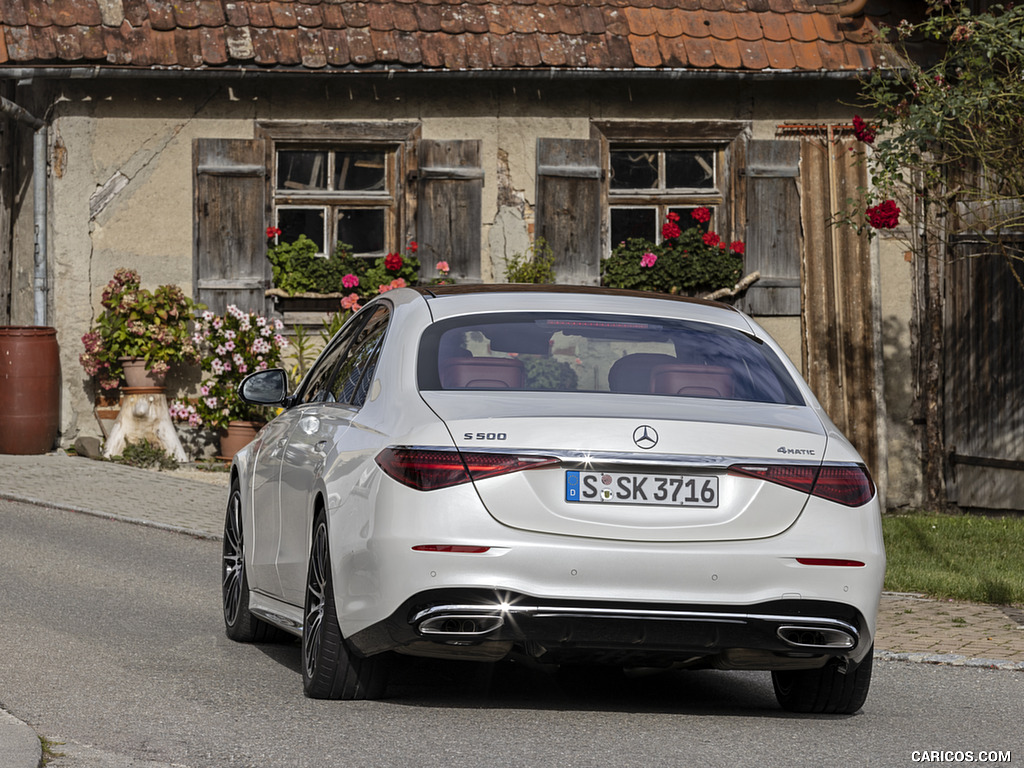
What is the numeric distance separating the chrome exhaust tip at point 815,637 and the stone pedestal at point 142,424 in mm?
10541

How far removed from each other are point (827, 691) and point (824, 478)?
105 cm

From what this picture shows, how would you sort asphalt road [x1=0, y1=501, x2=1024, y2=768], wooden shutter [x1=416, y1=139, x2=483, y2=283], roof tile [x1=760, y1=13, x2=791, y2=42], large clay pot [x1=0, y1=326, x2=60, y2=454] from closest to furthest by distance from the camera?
asphalt road [x1=0, y1=501, x2=1024, y2=768]
large clay pot [x1=0, y1=326, x2=60, y2=454]
wooden shutter [x1=416, y1=139, x2=483, y2=283]
roof tile [x1=760, y1=13, x2=791, y2=42]

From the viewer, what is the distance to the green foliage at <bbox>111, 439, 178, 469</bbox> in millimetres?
14852

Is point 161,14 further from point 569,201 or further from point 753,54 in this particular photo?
point 753,54

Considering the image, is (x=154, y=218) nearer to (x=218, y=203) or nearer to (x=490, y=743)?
(x=218, y=203)

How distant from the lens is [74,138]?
50.1ft

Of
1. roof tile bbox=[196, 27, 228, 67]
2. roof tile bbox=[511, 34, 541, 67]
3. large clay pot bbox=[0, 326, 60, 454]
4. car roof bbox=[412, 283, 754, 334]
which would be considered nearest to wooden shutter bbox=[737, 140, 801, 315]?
roof tile bbox=[511, 34, 541, 67]

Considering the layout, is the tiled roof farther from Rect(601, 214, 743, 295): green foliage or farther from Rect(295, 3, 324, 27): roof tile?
Rect(601, 214, 743, 295): green foliage

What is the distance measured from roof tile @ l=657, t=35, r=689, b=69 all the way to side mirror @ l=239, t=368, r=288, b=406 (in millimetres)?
9281

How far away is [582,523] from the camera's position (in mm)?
5160

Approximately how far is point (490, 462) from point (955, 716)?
7.15 ft

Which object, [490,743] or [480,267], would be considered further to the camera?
[480,267]

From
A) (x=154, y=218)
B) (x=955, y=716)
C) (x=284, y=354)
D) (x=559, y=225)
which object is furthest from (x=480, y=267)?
(x=955, y=716)

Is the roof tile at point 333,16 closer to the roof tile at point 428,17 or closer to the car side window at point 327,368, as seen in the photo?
the roof tile at point 428,17
